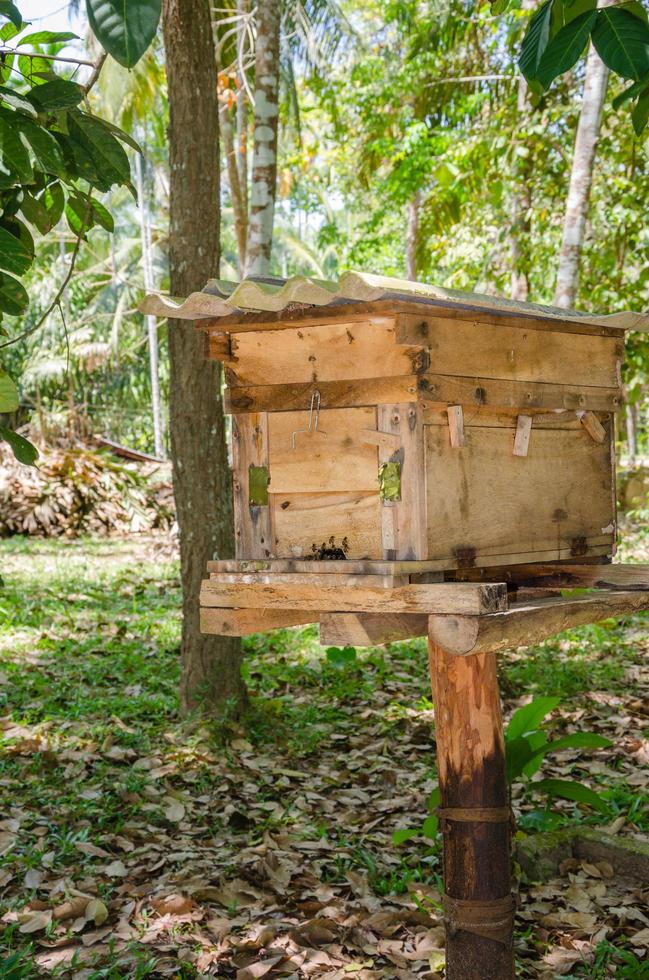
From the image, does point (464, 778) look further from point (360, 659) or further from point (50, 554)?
point (50, 554)

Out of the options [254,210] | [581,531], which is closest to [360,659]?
[254,210]

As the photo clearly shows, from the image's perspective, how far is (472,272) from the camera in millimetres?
11609

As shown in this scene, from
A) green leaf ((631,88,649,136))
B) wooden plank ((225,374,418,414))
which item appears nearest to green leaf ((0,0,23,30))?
wooden plank ((225,374,418,414))

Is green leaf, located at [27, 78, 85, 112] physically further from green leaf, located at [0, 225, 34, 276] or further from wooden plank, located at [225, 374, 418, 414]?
wooden plank, located at [225, 374, 418, 414]

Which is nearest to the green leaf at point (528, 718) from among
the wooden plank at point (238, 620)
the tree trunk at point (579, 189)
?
the wooden plank at point (238, 620)

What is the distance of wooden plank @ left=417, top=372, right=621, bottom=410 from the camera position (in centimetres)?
260

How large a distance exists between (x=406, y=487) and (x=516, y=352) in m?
0.63

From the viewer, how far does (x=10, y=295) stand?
2.28 metres

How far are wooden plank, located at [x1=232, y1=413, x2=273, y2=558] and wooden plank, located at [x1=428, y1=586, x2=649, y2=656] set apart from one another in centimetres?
64

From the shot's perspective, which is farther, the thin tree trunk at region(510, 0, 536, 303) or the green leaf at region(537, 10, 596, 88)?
→ the thin tree trunk at region(510, 0, 536, 303)

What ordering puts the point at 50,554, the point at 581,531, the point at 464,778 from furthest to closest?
the point at 50,554
the point at 581,531
the point at 464,778

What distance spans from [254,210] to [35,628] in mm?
3496

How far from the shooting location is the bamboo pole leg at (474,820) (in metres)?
2.95

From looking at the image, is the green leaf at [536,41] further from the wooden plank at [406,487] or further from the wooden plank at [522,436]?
the wooden plank at [522,436]
